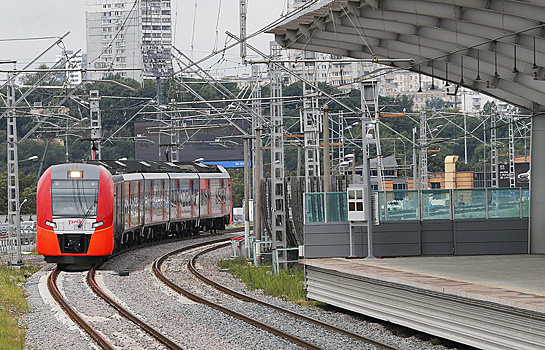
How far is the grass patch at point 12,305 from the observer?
45.1 feet

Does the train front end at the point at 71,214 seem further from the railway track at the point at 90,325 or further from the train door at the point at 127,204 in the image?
the train door at the point at 127,204

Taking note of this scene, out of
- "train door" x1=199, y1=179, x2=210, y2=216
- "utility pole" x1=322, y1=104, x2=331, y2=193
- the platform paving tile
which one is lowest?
the platform paving tile

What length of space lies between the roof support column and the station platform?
0.67m

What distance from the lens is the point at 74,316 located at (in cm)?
1620

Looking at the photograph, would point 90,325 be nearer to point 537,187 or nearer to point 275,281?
point 275,281

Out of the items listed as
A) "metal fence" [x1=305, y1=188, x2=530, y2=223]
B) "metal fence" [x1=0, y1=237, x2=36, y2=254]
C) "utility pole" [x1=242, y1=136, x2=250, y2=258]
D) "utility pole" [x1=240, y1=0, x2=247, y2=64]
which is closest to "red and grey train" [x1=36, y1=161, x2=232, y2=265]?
"metal fence" [x1=0, y1=237, x2=36, y2=254]

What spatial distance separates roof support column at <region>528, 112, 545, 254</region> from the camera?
64.8 ft

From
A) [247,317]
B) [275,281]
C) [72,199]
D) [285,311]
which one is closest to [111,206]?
[72,199]

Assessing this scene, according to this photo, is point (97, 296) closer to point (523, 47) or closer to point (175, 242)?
point (523, 47)

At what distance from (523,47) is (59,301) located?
36.1ft

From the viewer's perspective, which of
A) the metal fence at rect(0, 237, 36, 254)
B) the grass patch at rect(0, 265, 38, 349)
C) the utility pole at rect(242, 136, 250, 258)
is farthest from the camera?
the utility pole at rect(242, 136, 250, 258)

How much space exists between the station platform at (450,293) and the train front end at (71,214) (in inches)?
336

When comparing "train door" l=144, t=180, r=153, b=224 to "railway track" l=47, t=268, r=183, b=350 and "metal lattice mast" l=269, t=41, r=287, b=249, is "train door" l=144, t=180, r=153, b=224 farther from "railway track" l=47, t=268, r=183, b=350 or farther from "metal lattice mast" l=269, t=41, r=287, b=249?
"railway track" l=47, t=268, r=183, b=350

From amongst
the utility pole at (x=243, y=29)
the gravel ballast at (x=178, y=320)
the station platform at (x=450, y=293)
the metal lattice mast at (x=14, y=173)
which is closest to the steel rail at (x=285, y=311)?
the gravel ballast at (x=178, y=320)
